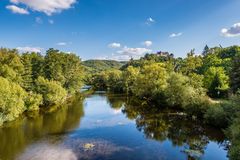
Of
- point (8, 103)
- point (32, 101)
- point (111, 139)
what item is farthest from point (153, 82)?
point (8, 103)

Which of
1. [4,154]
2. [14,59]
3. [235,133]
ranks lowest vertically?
[4,154]

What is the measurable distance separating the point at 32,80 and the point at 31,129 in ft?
91.1

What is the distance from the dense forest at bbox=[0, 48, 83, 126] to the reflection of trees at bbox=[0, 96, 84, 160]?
3022 mm

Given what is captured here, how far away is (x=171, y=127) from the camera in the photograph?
33.7 m

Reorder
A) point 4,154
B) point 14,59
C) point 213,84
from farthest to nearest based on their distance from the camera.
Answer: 1. point 213,84
2. point 14,59
3. point 4,154

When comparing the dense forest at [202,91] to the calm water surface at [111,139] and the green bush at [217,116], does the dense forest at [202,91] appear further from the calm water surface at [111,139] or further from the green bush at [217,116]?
the calm water surface at [111,139]

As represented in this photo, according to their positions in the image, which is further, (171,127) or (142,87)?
(142,87)

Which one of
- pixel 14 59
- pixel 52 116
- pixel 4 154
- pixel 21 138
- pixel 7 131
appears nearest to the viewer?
pixel 4 154

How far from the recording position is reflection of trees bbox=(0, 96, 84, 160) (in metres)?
26.0

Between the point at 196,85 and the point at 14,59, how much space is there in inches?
1551

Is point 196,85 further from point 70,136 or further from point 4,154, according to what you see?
point 4,154

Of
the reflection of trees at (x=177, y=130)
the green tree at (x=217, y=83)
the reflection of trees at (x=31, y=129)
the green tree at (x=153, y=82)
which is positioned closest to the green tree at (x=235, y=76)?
the green tree at (x=217, y=83)

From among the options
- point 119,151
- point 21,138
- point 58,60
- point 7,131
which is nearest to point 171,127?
point 119,151

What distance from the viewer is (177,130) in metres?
32.2
